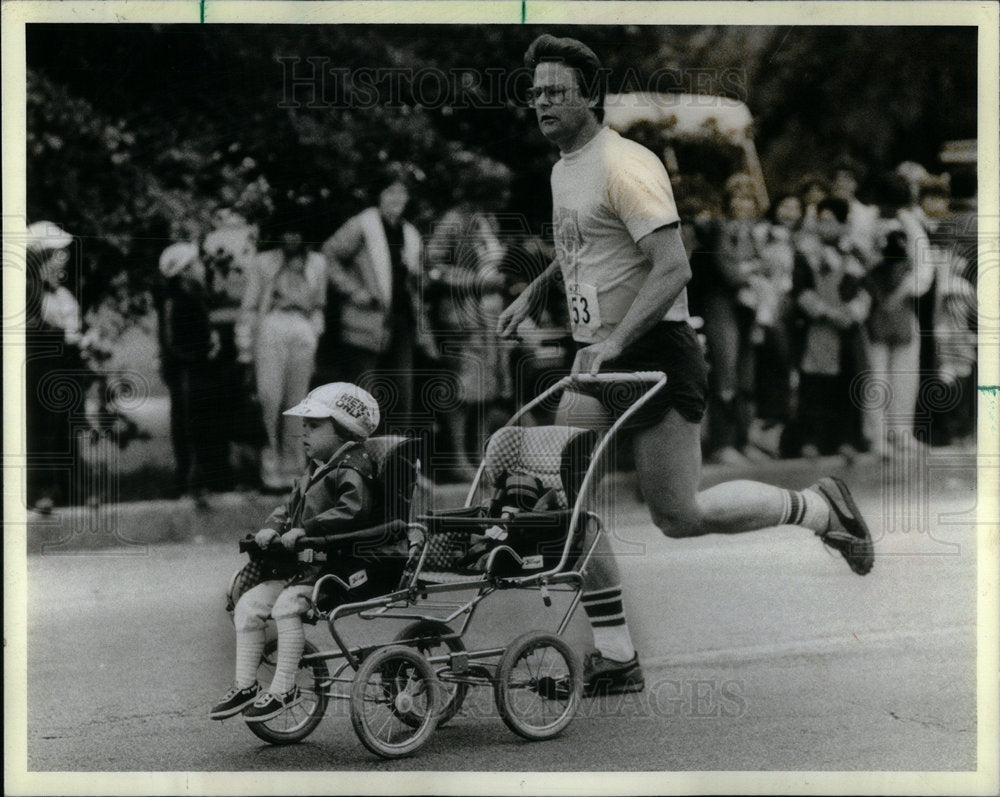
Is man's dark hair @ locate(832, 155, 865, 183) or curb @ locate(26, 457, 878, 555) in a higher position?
man's dark hair @ locate(832, 155, 865, 183)

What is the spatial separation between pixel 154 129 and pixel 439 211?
4.01ft

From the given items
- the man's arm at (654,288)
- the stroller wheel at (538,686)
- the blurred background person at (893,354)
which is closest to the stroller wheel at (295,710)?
the stroller wheel at (538,686)

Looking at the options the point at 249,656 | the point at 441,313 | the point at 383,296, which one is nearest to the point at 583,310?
the point at 441,313

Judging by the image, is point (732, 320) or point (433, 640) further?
point (732, 320)

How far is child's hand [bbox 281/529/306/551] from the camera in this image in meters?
6.54

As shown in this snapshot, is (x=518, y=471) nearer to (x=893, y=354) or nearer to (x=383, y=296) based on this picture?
(x=383, y=296)

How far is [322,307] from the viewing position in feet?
22.0

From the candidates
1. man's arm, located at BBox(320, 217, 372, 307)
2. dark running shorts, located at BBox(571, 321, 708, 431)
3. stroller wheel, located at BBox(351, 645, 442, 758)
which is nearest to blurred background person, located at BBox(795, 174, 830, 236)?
dark running shorts, located at BBox(571, 321, 708, 431)

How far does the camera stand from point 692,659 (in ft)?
22.2

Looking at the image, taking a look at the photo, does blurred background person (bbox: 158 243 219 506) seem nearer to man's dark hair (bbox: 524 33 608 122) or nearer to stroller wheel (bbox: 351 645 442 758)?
stroller wheel (bbox: 351 645 442 758)

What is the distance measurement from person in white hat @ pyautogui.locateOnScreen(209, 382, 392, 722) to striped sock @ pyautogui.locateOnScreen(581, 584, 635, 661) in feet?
2.75

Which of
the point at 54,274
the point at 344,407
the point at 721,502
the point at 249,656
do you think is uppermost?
the point at 54,274

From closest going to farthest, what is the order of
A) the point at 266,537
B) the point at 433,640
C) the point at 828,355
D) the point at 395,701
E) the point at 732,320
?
the point at 395,701 → the point at 433,640 → the point at 266,537 → the point at 732,320 → the point at 828,355

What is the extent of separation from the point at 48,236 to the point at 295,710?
221 cm
